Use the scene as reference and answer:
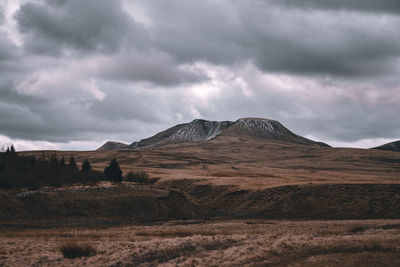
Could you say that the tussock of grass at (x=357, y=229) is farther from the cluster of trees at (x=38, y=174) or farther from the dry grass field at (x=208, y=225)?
the cluster of trees at (x=38, y=174)

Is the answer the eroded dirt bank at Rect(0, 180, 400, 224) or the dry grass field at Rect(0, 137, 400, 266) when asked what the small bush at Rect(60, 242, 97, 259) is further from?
the eroded dirt bank at Rect(0, 180, 400, 224)

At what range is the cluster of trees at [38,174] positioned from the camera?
72250 millimetres

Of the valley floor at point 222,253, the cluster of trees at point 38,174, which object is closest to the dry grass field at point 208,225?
the valley floor at point 222,253

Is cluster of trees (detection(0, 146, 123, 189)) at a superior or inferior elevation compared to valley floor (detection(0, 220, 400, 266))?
superior

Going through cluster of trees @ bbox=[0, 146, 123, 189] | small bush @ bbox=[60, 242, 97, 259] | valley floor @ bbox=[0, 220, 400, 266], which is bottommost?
valley floor @ bbox=[0, 220, 400, 266]

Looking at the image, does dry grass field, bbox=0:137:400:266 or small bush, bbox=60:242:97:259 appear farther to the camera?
small bush, bbox=60:242:97:259

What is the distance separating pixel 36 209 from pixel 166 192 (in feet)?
74.1

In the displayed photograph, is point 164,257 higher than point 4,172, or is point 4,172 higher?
point 4,172

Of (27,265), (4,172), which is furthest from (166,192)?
(27,265)

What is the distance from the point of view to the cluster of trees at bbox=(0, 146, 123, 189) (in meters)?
72.2

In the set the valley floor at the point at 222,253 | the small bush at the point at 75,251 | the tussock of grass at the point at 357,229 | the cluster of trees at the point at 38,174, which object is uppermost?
the cluster of trees at the point at 38,174

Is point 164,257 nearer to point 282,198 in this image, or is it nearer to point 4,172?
point 282,198

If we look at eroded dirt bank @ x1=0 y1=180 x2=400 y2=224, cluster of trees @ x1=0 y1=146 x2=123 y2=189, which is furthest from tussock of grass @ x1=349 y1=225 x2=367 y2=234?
cluster of trees @ x1=0 y1=146 x2=123 y2=189

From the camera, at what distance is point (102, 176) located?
95.8 metres
